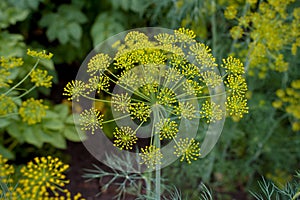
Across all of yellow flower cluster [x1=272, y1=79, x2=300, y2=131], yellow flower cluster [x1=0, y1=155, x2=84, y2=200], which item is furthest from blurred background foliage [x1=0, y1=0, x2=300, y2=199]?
yellow flower cluster [x1=0, y1=155, x2=84, y2=200]

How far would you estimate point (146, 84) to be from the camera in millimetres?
1502

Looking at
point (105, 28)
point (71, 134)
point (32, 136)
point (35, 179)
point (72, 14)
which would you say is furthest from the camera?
point (72, 14)

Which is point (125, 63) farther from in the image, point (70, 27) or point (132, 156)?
point (70, 27)

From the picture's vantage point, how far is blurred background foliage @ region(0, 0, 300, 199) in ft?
8.94

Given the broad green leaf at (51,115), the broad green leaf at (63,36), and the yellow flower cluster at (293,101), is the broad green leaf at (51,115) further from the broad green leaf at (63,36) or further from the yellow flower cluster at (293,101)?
the yellow flower cluster at (293,101)

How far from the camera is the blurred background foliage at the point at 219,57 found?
272 cm

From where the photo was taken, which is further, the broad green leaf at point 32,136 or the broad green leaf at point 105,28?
the broad green leaf at point 105,28

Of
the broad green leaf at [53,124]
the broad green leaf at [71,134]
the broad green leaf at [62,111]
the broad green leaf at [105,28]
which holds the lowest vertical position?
the broad green leaf at [71,134]

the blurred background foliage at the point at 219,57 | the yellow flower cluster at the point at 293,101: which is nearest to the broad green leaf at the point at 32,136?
the blurred background foliage at the point at 219,57

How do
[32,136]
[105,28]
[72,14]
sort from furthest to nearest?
[72,14] → [105,28] → [32,136]

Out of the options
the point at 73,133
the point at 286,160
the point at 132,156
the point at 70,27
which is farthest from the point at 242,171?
the point at 70,27

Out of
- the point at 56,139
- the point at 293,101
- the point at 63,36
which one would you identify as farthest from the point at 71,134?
the point at 293,101

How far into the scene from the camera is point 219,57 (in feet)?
8.64

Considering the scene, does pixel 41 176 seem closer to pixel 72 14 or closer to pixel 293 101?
pixel 293 101
